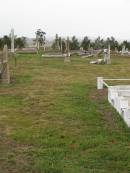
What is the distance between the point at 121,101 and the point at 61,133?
167cm

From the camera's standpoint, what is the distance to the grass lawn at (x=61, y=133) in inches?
244

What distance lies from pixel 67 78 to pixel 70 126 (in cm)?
963

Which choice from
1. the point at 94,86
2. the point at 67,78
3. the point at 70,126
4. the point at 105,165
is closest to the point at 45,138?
the point at 70,126

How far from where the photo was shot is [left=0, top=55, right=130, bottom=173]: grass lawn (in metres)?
6.20

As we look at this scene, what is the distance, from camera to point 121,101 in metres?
9.21

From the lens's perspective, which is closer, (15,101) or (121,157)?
(121,157)

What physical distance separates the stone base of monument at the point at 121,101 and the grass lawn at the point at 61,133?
0.46ft

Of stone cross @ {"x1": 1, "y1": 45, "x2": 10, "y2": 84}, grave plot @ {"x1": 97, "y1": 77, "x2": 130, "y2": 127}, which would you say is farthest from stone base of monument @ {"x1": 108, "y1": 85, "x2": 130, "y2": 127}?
stone cross @ {"x1": 1, "y1": 45, "x2": 10, "y2": 84}

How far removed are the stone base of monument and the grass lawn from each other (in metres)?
0.14

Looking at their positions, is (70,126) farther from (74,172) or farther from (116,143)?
(74,172)

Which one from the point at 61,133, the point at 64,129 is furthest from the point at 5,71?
the point at 61,133

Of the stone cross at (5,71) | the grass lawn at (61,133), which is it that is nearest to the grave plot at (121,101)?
the grass lawn at (61,133)

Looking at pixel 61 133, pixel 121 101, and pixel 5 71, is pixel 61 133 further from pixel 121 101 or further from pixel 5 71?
pixel 5 71

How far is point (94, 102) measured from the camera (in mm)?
11602
